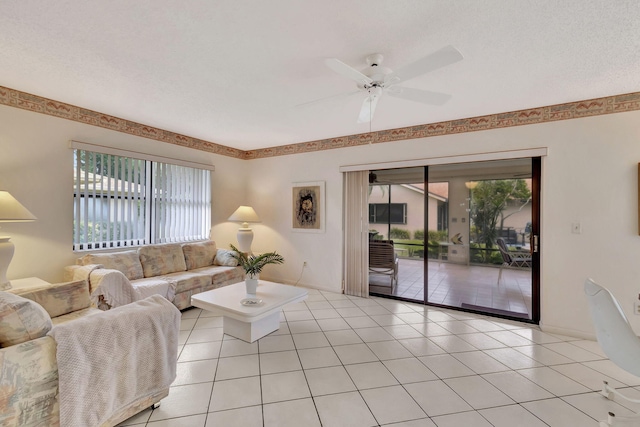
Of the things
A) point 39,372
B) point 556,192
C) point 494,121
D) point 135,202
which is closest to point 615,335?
point 556,192

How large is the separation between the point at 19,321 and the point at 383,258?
391 centimetres

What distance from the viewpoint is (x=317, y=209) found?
4664 mm

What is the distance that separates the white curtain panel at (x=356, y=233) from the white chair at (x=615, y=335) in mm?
2722

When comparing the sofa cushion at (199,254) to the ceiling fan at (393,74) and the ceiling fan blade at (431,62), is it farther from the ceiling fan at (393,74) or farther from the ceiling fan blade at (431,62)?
the ceiling fan blade at (431,62)

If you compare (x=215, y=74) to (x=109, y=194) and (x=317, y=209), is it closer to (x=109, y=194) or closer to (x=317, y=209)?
(x=109, y=194)

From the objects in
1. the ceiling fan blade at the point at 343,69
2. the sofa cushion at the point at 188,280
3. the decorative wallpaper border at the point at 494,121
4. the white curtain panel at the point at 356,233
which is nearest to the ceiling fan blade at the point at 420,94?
the ceiling fan blade at the point at 343,69

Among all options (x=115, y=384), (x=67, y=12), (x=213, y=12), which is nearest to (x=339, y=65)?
(x=213, y=12)

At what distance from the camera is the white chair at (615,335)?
1655 millimetres

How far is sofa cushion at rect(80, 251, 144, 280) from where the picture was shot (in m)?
3.15

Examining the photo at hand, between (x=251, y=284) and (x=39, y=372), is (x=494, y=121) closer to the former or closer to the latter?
(x=251, y=284)

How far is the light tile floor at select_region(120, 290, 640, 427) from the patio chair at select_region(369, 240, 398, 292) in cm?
114

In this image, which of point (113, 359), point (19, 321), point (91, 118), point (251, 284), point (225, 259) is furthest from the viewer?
point (225, 259)

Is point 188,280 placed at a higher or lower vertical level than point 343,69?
lower

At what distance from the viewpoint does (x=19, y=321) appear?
139cm
